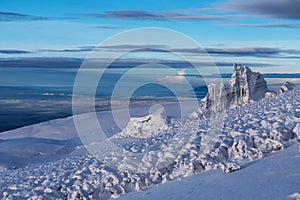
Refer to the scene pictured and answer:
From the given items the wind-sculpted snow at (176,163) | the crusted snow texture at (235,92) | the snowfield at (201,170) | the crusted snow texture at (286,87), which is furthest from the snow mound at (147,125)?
the wind-sculpted snow at (176,163)

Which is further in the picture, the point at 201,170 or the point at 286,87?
the point at 286,87

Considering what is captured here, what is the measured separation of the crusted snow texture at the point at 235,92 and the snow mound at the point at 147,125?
224 cm

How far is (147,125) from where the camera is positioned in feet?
78.1

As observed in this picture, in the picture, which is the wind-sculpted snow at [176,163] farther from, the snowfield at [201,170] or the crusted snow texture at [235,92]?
the crusted snow texture at [235,92]

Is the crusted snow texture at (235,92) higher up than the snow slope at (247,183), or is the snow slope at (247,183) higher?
the crusted snow texture at (235,92)

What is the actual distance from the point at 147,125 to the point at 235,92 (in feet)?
14.7

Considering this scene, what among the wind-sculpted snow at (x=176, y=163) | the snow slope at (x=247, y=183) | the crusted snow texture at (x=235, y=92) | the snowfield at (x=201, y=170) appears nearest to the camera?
the snow slope at (x=247, y=183)

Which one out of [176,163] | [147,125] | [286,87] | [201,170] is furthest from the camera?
[286,87]

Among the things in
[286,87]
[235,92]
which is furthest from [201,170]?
[286,87]

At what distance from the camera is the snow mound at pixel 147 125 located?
909 inches

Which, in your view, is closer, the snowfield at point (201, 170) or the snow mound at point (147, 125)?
the snowfield at point (201, 170)

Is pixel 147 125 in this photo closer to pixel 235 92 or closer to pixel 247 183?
pixel 235 92

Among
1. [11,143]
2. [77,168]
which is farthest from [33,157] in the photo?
[77,168]

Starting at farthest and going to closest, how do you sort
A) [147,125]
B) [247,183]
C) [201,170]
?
[147,125] < [201,170] < [247,183]
